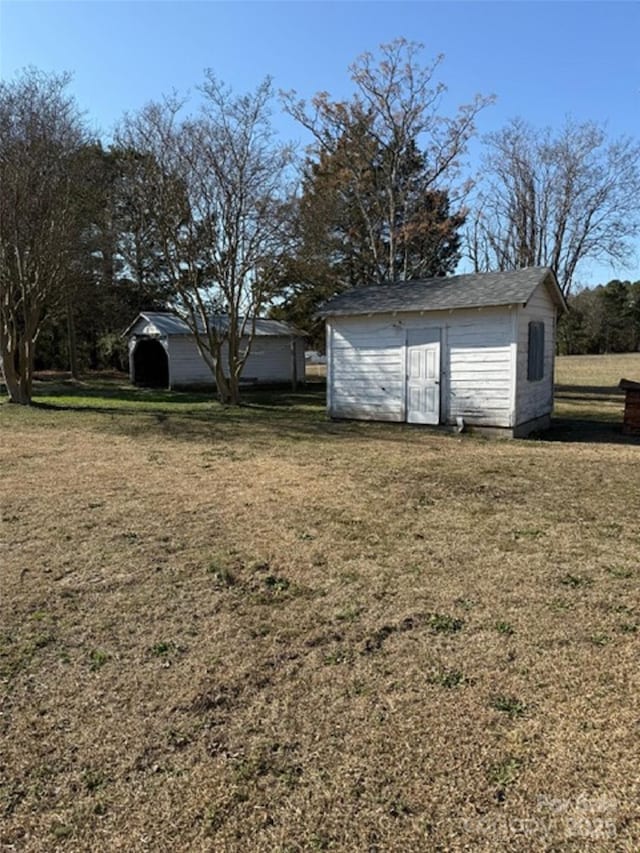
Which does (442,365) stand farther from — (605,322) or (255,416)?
(605,322)

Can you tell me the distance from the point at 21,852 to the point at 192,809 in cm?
51

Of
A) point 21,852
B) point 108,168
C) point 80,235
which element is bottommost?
point 21,852

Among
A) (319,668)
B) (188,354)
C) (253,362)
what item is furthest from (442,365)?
(188,354)

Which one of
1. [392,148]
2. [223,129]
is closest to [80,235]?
[223,129]

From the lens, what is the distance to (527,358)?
10805mm

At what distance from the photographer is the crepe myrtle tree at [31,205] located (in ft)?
41.9

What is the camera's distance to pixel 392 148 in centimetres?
2062

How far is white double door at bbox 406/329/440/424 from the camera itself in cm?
1114

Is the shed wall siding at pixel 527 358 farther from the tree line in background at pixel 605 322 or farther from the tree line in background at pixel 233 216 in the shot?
the tree line in background at pixel 605 322

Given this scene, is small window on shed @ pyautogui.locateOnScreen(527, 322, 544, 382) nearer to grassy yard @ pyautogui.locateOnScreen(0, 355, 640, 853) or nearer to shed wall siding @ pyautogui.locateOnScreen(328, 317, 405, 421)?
shed wall siding @ pyautogui.locateOnScreen(328, 317, 405, 421)

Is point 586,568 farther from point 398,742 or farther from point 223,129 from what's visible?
point 223,129

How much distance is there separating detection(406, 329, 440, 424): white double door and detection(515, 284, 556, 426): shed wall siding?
1.46 m

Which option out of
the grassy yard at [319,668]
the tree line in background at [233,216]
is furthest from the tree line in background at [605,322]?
the grassy yard at [319,668]

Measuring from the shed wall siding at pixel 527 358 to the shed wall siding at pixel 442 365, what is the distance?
0.28m
